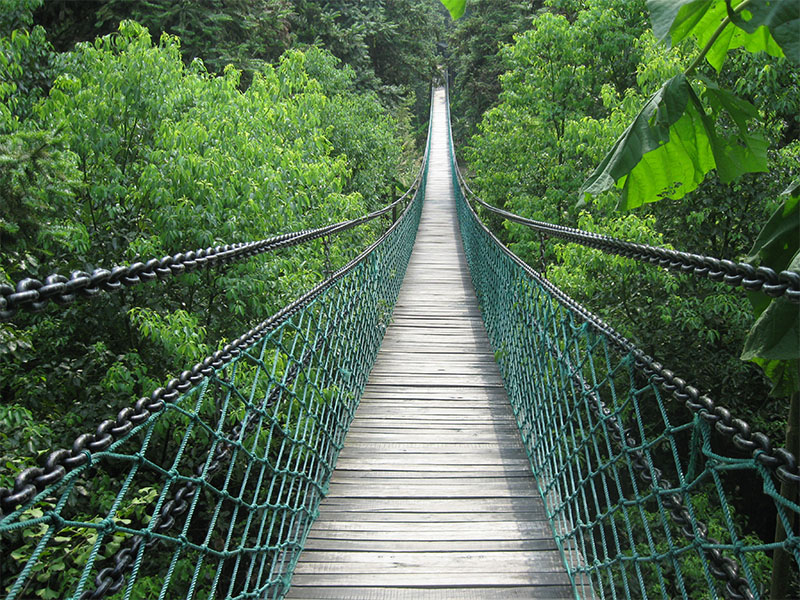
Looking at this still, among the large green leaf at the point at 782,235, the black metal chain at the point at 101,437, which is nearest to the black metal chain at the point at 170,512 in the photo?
the black metal chain at the point at 101,437

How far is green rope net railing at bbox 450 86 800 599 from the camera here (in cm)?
91

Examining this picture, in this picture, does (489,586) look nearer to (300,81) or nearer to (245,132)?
(245,132)

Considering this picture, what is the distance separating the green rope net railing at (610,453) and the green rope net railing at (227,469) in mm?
863

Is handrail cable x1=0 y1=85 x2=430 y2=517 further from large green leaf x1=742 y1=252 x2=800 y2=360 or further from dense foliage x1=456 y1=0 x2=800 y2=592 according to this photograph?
large green leaf x1=742 y1=252 x2=800 y2=360

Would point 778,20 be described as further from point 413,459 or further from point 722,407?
point 413,459

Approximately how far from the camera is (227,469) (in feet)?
7.94

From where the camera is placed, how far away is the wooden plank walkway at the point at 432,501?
175 cm

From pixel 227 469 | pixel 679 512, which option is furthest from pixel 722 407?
pixel 227 469


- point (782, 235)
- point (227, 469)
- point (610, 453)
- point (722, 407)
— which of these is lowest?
point (227, 469)

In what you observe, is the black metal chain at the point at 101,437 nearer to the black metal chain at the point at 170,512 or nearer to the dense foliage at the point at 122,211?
the black metal chain at the point at 170,512

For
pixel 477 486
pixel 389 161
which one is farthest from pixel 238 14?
pixel 477 486

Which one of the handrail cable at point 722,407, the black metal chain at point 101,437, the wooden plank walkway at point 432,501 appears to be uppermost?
the handrail cable at point 722,407

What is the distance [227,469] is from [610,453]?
5.29ft

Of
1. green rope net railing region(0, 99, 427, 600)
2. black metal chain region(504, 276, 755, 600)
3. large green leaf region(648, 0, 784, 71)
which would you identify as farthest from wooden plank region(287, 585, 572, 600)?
large green leaf region(648, 0, 784, 71)
